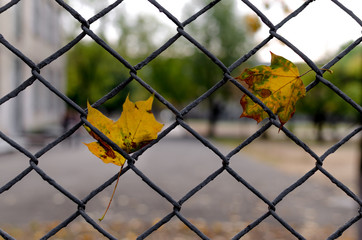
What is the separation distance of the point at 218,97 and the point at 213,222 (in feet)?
73.4

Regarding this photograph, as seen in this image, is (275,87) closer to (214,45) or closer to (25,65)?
(25,65)

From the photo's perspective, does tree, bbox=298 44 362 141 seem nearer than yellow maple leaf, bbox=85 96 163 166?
No

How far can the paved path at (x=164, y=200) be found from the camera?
23.5 feet

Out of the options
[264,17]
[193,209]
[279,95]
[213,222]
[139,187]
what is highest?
[139,187]

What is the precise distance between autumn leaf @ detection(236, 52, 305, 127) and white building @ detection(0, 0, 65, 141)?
1317cm

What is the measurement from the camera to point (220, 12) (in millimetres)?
26000

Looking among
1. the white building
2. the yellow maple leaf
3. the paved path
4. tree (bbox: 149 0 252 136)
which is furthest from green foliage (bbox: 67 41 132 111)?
the yellow maple leaf

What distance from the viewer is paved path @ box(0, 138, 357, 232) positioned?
23.5 ft

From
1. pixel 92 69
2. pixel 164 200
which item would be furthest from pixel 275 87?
pixel 92 69

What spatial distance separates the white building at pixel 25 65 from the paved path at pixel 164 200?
323 cm

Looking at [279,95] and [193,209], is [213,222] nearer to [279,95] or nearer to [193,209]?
[193,209]

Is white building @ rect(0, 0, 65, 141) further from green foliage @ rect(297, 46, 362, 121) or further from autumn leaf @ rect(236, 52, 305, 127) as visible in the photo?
autumn leaf @ rect(236, 52, 305, 127)

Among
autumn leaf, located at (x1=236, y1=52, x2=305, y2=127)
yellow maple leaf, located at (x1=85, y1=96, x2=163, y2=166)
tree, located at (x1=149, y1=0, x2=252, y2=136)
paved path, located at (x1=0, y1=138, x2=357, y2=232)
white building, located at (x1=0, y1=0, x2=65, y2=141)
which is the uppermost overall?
tree, located at (x1=149, y1=0, x2=252, y2=136)

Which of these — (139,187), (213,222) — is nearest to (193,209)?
(213,222)
